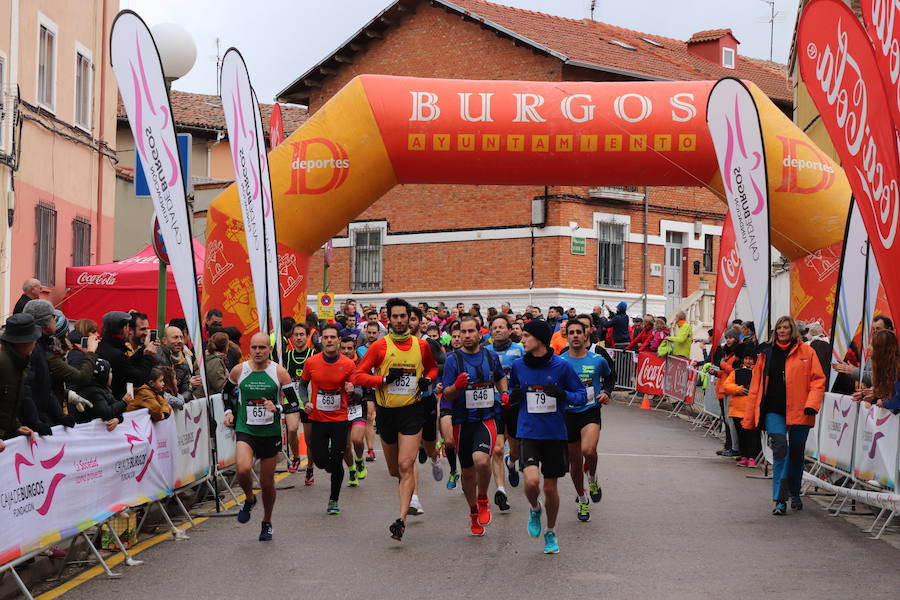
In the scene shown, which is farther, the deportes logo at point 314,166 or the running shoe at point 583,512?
the deportes logo at point 314,166

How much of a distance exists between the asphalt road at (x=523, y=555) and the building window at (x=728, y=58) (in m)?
38.2

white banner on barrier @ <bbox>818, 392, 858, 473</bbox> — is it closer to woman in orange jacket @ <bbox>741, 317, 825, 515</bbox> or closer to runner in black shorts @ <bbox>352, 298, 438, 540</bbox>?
woman in orange jacket @ <bbox>741, 317, 825, 515</bbox>

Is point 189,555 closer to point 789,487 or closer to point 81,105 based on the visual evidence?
point 789,487

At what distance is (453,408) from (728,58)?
41.6 meters

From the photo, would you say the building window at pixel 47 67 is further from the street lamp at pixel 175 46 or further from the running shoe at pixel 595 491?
the running shoe at pixel 595 491

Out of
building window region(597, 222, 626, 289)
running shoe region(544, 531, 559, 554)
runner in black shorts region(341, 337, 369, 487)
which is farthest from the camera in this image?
building window region(597, 222, 626, 289)

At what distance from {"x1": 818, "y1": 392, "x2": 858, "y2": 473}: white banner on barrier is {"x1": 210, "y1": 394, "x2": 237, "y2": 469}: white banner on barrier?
599 cm

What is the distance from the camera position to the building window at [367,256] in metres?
42.0

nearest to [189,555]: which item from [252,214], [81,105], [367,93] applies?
[252,214]

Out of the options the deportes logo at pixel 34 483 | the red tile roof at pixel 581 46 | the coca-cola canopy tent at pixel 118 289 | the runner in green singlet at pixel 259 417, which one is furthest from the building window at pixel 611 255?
the deportes logo at pixel 34 483

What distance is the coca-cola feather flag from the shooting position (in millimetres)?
9602

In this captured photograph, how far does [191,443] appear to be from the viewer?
11961 millimetres

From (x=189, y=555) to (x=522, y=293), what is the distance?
28.9 meters

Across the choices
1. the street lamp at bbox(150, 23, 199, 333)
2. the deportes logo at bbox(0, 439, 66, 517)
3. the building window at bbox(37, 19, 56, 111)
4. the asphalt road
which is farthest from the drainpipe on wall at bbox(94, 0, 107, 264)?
the deportes logo at bbox(0, 439, 66, 517)
